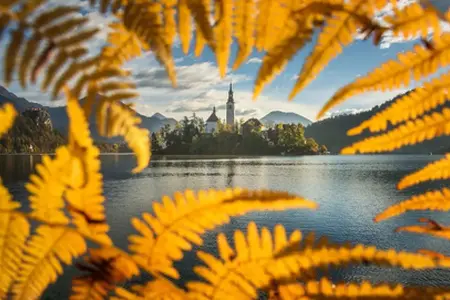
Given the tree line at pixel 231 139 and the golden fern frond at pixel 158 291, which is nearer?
the golden fern frond at pixel 158 291

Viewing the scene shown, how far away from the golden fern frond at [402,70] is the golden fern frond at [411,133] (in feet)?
0.16

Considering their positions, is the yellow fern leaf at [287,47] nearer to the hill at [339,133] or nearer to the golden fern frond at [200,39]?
the golden fern frond at [200,39]

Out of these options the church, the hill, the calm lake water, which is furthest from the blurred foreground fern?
the hill

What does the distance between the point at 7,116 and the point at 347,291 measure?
0.25 m

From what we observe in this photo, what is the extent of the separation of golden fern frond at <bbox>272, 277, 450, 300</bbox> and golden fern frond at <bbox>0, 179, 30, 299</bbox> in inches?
7.0

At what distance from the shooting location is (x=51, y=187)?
220 mm

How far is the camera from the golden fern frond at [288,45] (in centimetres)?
23

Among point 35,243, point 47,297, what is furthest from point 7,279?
point 47,297

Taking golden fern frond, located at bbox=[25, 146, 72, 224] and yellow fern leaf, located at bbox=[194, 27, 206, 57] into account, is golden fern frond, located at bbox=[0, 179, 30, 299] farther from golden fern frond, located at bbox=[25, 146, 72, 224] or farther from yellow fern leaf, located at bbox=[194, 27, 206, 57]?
yellow fern leaf, located at bbox=[194, 27, 206, 57]

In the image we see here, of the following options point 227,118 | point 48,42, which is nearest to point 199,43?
point 48,42

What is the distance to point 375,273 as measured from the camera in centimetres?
1160

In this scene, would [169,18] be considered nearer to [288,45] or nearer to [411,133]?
[288,45]

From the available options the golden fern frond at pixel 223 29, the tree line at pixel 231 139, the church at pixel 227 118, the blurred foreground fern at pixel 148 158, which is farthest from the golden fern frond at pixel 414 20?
the church at pixel 227 118

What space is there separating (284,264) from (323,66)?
139 mm
